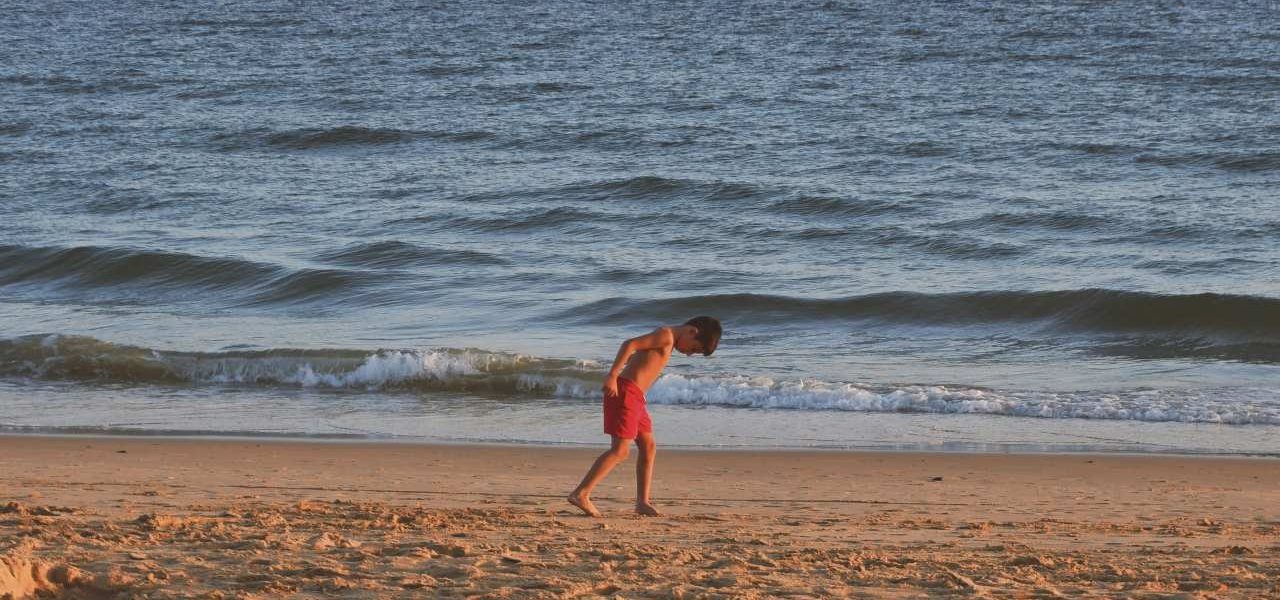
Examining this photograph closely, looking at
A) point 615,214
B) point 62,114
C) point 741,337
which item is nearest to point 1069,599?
point 741,337

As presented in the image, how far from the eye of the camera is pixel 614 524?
639 cm

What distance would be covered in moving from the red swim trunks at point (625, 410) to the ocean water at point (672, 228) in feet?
9.07

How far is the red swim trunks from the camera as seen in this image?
21.3 feet

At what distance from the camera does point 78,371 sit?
11.9m

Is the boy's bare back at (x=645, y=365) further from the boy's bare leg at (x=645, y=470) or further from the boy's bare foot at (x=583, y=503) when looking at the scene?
the boy's bare foot at (x=583, y=503)

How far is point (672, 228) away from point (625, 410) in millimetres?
12062

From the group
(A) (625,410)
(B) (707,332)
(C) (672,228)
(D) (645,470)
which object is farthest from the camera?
(C) (672,228)

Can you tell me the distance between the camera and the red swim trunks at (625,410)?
650 centimetres

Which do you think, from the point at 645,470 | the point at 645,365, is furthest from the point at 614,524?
the point at 645,365

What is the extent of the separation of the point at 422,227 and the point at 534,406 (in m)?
8.60

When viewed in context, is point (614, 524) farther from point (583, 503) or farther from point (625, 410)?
point (625, 410)

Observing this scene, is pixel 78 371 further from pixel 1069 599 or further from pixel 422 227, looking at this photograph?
pixel 1069 599

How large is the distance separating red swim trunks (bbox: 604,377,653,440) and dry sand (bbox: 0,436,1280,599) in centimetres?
42

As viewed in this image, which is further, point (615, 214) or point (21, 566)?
point (615, 214)
